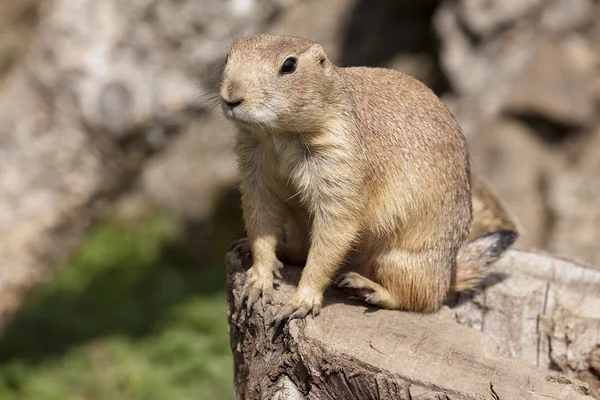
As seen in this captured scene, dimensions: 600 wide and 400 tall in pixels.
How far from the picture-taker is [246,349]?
4.13 meters

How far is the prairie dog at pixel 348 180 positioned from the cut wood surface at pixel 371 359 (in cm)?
12

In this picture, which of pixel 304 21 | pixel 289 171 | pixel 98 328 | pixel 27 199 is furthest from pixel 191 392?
pixel 304 21

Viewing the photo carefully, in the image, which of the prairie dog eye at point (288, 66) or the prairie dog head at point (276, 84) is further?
the prairie dog eye at point (288, 66)

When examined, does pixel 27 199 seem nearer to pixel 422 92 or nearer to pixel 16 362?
pixel 16 362

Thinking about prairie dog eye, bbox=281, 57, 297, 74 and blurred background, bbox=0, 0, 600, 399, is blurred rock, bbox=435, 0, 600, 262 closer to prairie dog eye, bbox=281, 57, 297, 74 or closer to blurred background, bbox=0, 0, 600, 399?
blurred background, bbox=0, 0, 600, 399

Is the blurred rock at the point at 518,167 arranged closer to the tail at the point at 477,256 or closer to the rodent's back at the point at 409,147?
the tail at the point at 477,256

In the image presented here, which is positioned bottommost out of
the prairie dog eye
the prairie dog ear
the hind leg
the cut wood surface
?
the cut wood surface

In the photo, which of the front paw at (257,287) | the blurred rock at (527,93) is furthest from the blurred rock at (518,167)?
the front paw at (257,287)

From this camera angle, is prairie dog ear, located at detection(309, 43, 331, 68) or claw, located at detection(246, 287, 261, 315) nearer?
prairie dog ear, located at detection(309, 43, 331, 68)

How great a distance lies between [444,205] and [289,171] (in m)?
0.86

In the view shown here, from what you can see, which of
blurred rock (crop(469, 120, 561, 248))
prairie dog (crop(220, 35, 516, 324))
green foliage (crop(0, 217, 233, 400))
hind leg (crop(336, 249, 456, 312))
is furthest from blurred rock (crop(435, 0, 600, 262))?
hind leg (crop(336, 249, 456, 312))

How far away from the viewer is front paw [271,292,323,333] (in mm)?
3938

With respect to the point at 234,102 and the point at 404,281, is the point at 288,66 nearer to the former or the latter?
the point at 234,102

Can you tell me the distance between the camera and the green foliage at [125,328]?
7578 mm
